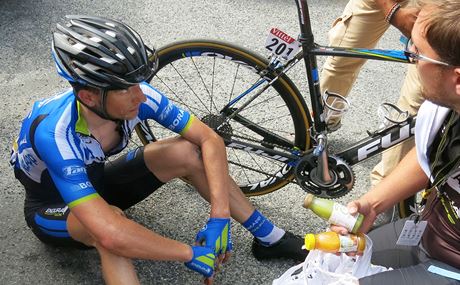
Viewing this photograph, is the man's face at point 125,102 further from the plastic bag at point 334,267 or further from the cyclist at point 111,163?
the plastic bag at point 334,267

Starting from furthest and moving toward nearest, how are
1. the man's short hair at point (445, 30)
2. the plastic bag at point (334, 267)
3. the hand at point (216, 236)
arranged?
the hand at point (216, 236) → the plastic bag at point (334, 267) → the man's short hair at point (445, 30)

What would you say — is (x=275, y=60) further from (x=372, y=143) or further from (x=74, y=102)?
(x=74, y=102)

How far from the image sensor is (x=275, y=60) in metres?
2.73

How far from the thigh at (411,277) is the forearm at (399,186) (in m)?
0.29

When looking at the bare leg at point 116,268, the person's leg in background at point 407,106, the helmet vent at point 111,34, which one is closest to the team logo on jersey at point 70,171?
the bare leg at point 116,268

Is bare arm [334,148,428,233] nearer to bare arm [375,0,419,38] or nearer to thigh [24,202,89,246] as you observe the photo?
bare arm [375,0,419,38]

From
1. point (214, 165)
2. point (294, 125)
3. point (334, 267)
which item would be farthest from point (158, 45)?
point (334, 267)

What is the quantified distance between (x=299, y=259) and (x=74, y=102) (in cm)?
140

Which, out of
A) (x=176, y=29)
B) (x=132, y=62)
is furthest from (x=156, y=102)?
(x=176, y=29)

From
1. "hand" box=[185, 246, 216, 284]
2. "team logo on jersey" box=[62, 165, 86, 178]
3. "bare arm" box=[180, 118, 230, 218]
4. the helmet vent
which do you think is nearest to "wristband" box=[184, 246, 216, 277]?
"hand" box=[185, 246, 216, 284]

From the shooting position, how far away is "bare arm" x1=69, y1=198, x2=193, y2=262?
2127 millimetres

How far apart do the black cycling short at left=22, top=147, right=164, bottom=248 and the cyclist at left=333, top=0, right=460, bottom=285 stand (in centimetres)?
104

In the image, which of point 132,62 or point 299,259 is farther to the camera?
point 299,259

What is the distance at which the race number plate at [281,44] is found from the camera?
2.62 meters
